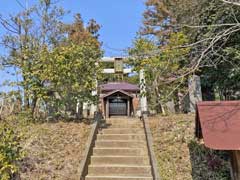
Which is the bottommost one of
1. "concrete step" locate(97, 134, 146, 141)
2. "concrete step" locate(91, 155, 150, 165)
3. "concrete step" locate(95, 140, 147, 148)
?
"concrete step" locate(91, 155, 150, 165)

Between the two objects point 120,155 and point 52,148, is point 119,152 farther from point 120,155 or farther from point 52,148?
point 52,148

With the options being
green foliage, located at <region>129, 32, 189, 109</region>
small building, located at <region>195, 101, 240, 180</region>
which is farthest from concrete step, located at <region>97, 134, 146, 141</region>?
small building, located at <region>195, 101, 240, 180</region>

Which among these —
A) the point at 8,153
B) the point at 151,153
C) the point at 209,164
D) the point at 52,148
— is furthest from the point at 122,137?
the point at 8,153

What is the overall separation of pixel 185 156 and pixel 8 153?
12.4ft

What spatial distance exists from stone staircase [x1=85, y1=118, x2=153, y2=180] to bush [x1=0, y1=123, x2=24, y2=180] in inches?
69.5

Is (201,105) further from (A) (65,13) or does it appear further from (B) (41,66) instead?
(A) (65,13)

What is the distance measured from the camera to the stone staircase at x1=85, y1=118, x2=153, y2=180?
6.86 m

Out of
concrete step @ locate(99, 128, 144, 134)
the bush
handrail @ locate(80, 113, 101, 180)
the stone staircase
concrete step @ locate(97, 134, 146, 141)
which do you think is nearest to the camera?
the bush

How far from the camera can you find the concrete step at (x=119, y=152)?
762cm

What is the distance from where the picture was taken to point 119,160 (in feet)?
24.0

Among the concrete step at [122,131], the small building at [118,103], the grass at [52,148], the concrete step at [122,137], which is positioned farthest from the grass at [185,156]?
the small building at [118,103]

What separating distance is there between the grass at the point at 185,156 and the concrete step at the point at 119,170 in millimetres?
415

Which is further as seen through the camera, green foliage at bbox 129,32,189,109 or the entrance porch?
the entrance porch

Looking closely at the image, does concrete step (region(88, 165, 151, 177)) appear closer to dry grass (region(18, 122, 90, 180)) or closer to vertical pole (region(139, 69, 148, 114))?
dry grass (region(18, 122, 90, 180))
